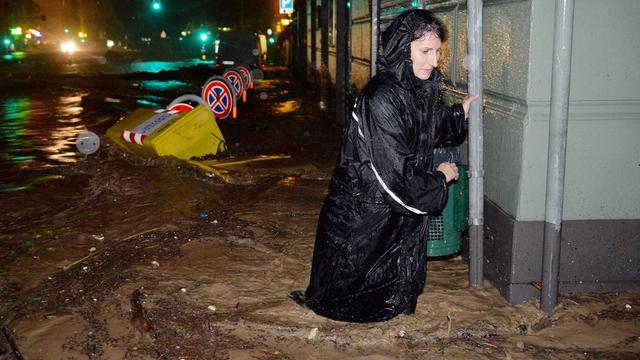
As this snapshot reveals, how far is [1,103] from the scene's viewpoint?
66.1 ft

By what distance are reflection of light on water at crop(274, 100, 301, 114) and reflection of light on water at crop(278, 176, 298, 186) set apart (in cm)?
889

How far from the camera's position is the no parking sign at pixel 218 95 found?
38.4 feet

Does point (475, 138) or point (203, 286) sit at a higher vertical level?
point (475, 138)

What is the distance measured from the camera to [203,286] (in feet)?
15.8

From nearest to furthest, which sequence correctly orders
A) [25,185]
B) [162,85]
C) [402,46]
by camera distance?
1. [402,46]
2. [25,185]
3. [162,85]

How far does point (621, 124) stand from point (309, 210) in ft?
12.3

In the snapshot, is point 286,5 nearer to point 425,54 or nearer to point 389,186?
point 425,54

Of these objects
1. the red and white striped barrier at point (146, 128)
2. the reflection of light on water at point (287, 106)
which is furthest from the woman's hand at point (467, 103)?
the reflection of light on water at point (287, 106)

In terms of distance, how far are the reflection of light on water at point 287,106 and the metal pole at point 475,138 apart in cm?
1340

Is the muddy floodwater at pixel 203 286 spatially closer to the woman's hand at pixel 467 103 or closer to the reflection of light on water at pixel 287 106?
the woman's hand at pixel 467 103

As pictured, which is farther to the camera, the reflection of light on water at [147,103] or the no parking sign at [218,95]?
the reflection of light on water at [147,103]

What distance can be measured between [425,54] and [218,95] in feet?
28.7

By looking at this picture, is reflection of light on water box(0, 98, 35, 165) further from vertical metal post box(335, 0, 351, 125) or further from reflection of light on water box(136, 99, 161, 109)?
vertical metal post box(335, 0, 351, 125)

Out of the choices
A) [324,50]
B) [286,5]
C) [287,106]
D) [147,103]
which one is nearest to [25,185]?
[287,106]
